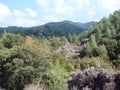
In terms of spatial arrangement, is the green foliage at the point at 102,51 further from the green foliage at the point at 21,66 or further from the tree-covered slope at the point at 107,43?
the green foliage at the point at 21,66

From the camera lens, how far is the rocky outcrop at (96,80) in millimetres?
20797

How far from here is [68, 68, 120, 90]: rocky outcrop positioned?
20797 mm

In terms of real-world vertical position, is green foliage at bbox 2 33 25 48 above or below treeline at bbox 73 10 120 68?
above

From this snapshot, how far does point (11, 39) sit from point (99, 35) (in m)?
52.8

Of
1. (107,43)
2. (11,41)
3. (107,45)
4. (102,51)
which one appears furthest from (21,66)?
(107,43)

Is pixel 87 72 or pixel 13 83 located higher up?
pixel 87 72

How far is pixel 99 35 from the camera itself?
304 ft

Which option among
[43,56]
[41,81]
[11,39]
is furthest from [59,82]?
[11,39]

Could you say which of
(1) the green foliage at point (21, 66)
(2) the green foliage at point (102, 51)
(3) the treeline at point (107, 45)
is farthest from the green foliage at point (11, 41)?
(2) the green foliage at point (102, 51)

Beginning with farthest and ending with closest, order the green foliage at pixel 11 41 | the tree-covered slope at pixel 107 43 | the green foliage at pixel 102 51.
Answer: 1. the tree-covered slope at pixel 107 43
2. the green foliage at pixel 102 51
3. the green foliage at pixel 11 41

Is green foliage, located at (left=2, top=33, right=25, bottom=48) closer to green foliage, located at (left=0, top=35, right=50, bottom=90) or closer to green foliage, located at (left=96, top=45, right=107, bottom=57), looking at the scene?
green foliage, located at (left=0, top=35, right=50, bottom=90)

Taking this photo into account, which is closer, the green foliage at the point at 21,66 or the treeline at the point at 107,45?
the green foliage at the point at 21,66

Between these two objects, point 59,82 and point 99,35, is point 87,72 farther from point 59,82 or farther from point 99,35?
point 99,35

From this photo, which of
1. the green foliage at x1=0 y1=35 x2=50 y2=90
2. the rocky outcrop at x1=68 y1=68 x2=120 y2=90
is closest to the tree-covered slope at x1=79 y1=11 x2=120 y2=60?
the green foliage at x1=0 y1=35 x2=50 y2=90
